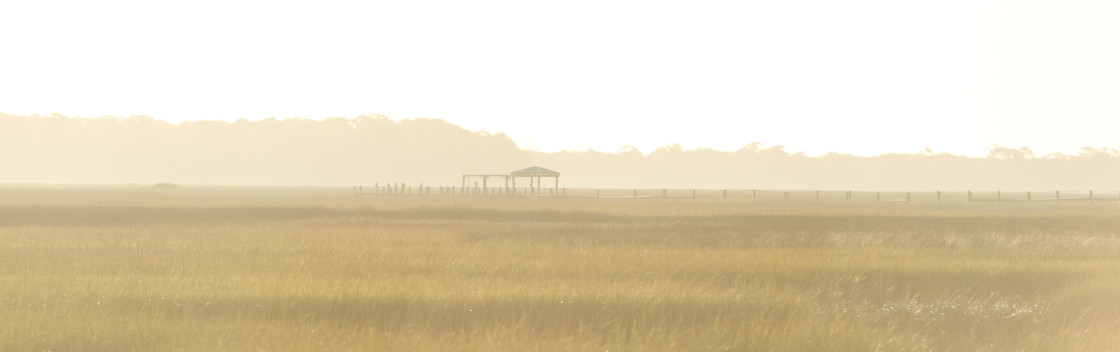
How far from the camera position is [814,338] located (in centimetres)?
1280

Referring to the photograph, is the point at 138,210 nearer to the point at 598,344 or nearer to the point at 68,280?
the point at 68,280

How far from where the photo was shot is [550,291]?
1568cm

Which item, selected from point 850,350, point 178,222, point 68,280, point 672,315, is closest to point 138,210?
point 178,222

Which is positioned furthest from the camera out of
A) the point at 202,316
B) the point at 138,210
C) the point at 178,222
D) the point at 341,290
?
the point at 138,210

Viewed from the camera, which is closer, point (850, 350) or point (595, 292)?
point (850, 350)

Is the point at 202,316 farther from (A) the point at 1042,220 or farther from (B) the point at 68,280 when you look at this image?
(A) the point at 1042,220

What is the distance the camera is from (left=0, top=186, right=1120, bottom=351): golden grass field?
12.6 metres

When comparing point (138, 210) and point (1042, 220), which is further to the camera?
point (138, 210)

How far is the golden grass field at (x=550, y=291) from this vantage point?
12.6 meters

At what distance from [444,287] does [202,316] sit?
3828mm

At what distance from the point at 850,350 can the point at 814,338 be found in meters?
0.48

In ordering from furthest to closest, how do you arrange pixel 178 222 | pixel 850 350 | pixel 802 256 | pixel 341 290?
pixel 178 222, pixel 802 256, pixel 341 290, pixel 850 350

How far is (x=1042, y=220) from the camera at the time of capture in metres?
39.9

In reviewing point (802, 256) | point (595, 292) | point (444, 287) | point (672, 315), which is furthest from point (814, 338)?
point (802, 256)
